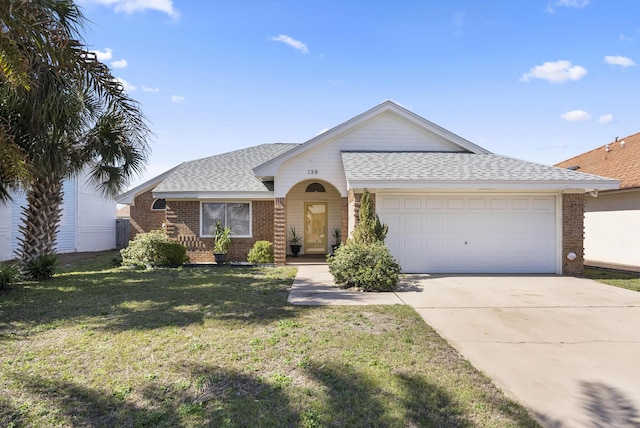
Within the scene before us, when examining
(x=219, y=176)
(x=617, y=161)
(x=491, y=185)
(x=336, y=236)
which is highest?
(x=617, y=161)

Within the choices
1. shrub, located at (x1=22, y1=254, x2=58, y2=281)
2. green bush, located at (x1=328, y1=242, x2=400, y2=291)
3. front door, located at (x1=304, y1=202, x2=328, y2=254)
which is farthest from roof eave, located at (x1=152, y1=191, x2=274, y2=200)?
green bush, located at (x1=328, y1=242, x2=400, y2=291)

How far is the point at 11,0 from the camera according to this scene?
14.7ft

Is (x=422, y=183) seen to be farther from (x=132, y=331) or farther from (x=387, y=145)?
(x=132, y=331)

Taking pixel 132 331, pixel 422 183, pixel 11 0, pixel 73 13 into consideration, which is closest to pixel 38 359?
pixel 132 331

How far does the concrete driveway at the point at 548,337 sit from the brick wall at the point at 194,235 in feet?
18.0

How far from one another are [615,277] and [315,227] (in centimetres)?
1139

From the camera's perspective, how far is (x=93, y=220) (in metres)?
22.2

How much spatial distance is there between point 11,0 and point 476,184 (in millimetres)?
11168

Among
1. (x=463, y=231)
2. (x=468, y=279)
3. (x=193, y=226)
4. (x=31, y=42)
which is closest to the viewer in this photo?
(x=31, y=42)

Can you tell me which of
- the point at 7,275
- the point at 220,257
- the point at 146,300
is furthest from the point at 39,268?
the point at 220,257

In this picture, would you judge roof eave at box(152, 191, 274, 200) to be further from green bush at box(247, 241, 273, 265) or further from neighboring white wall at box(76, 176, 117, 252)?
neighboring white wall at box(76, 176, 117, 252)

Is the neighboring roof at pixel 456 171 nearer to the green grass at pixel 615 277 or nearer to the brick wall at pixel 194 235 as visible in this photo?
the green grass at pixel 615 277

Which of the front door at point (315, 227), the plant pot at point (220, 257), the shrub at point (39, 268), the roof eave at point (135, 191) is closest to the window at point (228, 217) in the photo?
the plant pot at point (220, 257)

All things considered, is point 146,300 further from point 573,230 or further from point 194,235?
point 573,230
